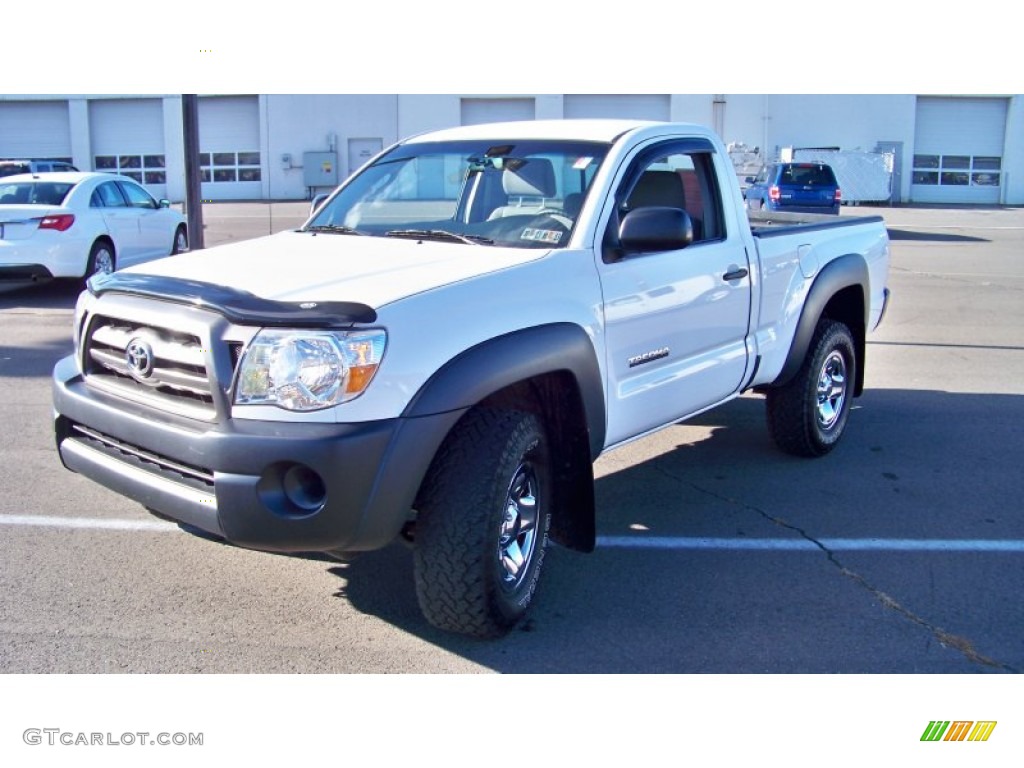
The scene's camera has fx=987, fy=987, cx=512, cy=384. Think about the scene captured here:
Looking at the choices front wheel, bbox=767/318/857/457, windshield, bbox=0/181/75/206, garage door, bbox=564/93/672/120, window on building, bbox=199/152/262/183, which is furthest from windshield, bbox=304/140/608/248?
window on building, bbox=199/152/262/183

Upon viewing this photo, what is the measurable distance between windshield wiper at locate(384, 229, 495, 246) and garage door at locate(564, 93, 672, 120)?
29.9 metres

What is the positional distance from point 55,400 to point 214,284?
3.18 ft

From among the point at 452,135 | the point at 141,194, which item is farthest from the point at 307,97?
the point at 452,135

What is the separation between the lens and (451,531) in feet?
11.5

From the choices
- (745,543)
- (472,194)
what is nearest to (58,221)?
(472,194)

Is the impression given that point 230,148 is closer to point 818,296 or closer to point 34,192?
point 34,192

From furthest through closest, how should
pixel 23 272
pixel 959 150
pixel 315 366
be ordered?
pixel 959 150 < pixel 23 272 < pixel 315 366

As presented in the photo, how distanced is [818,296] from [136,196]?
11186 millimetres

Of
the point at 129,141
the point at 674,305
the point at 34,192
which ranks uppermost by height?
the point at 129,141

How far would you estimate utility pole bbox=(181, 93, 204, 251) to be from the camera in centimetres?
1079

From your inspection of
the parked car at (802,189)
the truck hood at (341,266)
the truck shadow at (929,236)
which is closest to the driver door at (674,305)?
the truck hood at (341,266)

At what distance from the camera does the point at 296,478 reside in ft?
10.9

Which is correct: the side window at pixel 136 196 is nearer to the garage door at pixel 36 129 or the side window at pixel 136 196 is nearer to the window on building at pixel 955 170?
the garage door at pixel 36 129

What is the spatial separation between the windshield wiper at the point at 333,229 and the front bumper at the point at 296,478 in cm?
168
